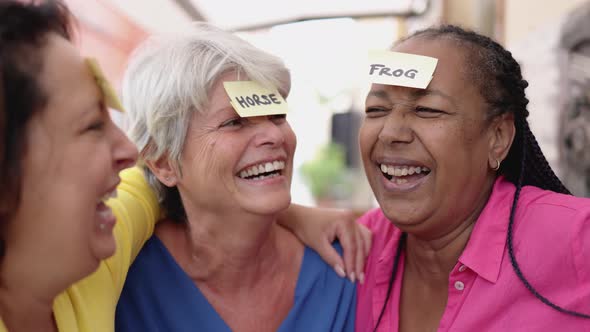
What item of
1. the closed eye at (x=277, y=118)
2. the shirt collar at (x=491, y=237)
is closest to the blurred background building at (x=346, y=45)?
the closed eye at (x=277, y=118)

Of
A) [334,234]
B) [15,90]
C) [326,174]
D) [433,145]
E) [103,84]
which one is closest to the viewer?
[15,90]

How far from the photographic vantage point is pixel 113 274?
1.44m

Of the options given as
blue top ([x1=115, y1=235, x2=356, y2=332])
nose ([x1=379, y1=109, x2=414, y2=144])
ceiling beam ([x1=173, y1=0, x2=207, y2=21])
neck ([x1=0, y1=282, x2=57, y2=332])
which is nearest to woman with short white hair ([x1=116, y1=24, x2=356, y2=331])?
blue top ([x1=115, y1=235, x2=356, y2=332])

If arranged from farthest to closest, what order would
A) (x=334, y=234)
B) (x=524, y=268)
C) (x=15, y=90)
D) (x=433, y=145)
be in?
(x=334, y=234), (x=433, y=145), (x=524, y=268), (x=15, y=90)

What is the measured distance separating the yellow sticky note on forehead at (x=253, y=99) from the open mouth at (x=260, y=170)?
6.6 inches

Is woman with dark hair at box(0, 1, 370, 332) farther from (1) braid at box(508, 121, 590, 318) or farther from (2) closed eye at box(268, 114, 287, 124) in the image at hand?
(1) braid at box(508, 121, 590, 318)

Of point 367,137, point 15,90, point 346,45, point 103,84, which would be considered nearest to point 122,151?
point 103,84

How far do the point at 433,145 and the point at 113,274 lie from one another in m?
0.95

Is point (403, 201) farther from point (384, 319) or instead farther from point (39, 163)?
point (39, 163)

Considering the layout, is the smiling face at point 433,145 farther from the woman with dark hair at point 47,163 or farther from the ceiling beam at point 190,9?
the ceiling beam at point 190,9

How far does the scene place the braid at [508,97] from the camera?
1562 millimetres

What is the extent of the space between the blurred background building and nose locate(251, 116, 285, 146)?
1.01ft

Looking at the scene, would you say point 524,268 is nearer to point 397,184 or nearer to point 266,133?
point 397,184

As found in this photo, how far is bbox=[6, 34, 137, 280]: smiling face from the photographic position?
3.28 ft
